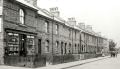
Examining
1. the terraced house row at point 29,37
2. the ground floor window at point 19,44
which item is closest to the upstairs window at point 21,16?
the terraced house row at point 29,37

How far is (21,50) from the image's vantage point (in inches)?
804

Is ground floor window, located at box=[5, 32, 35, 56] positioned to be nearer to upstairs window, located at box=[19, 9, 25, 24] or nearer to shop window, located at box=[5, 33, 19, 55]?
shop window, located at box=[5, 33, 19, 55]

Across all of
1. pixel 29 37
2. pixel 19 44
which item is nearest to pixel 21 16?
pixel 29 37

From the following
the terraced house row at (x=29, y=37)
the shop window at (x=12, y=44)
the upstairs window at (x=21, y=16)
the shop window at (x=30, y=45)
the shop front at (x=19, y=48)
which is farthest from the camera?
the shop window at (x=30, y=45)

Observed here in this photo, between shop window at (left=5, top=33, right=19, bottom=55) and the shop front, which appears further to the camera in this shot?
shop window at (left=5, top=33, right=19, bottom=55)

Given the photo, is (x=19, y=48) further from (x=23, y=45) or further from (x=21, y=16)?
(x=21, y=16)

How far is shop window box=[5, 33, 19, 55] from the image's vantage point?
60.1 ft

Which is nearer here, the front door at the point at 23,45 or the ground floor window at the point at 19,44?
the ground floor window at the point at 19,44

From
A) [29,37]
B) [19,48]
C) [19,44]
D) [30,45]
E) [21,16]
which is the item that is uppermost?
[21,16]

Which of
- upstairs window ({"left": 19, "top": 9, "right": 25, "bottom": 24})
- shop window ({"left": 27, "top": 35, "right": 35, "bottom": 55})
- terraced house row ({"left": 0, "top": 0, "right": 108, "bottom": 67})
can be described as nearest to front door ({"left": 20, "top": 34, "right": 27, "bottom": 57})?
terraced house row ({"left": 0, "top": 0, "right": 108, "bottom": 67})

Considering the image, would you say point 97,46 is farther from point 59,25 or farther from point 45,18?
point 45,18

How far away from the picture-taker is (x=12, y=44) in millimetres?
18828

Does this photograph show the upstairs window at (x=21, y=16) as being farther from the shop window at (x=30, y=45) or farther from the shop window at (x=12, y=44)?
the shop window at (x=12, y=44)

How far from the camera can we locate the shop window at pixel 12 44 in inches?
721
